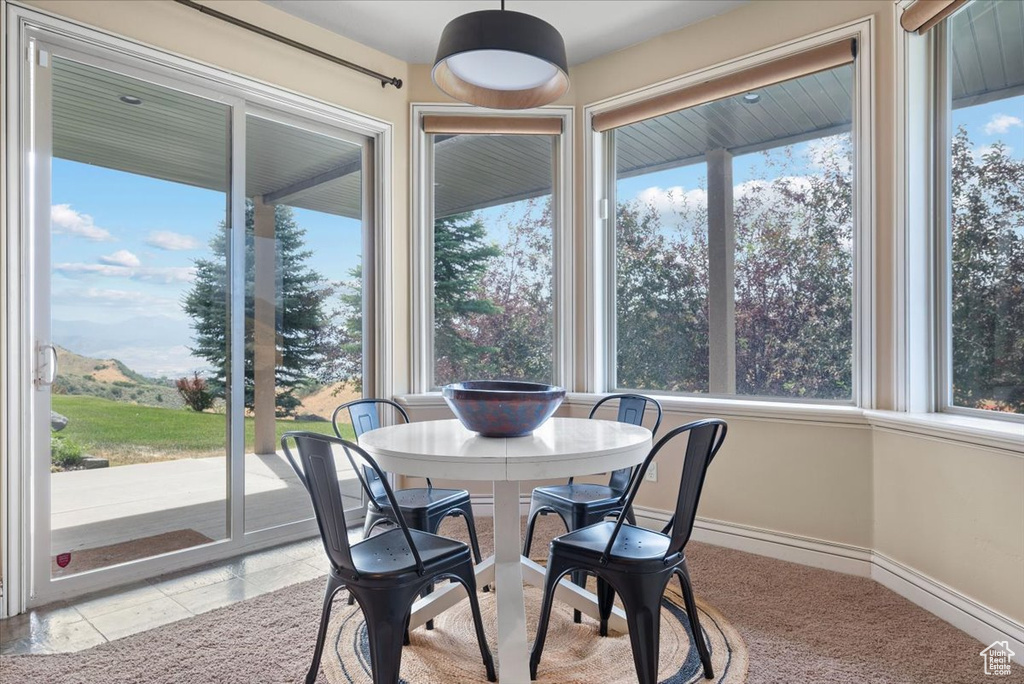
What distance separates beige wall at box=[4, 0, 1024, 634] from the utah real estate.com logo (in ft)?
0.37

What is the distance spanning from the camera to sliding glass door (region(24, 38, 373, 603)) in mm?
2371

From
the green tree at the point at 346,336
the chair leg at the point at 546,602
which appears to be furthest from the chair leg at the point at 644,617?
the green tree at the point at 346,336

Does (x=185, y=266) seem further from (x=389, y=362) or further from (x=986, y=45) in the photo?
(x=986, y=45)

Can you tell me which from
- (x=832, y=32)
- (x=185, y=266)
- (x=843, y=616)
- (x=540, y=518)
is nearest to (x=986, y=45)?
(x=832, y=32)

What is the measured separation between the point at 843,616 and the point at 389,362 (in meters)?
2.52

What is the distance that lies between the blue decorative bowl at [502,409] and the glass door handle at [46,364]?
65.9 inches

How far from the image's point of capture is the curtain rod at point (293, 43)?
262 centimetres

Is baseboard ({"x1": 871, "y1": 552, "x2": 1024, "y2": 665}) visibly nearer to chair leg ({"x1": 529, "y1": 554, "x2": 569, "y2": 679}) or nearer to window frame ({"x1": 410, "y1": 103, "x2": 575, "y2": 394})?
chair leg ({"x1": 529, "y1": 554, "x2": 569, "y2": 679})

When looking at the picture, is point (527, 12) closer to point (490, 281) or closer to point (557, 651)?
point (490, 281)

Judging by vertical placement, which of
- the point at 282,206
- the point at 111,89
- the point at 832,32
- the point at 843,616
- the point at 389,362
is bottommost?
the point at 843,616

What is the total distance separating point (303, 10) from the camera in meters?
3.01

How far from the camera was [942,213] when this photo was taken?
2.42 m

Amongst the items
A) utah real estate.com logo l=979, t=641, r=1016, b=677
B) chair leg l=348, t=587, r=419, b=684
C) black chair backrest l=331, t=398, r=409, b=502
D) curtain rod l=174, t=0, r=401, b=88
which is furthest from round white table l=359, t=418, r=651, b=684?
curtain rod l=174, t=0, r=401, b=88

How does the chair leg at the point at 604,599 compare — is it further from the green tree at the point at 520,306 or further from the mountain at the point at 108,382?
the mountain at the point at 108,382
